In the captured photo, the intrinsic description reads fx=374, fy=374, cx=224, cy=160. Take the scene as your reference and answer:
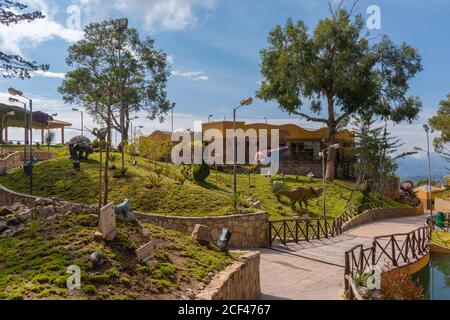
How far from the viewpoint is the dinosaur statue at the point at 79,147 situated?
21.7m

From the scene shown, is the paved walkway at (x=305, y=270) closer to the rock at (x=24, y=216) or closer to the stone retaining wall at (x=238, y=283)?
the stone retaining wall at (x=238, y=283)

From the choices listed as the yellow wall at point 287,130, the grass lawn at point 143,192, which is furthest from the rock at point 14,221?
the yellow wall at point 287,130

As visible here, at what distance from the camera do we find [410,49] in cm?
3422

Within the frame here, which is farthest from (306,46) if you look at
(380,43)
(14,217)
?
(14,217)

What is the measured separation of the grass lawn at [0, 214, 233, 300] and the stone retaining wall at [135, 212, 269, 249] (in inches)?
170

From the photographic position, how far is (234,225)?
47.4 feet

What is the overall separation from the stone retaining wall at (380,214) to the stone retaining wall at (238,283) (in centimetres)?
1336

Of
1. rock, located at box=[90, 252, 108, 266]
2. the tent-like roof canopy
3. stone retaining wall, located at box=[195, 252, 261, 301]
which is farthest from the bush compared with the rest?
the tent-like roof canopy

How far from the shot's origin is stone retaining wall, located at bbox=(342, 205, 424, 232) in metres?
23.3

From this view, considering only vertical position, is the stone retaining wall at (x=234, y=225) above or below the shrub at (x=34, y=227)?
below

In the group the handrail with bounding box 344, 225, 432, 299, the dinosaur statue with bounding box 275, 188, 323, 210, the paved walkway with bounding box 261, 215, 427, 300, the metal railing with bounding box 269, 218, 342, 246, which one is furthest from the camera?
the dinosaur statue with bounding box 275, 188, 323, 210

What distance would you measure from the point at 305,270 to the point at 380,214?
64.7ft

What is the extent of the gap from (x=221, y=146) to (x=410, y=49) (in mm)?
20213

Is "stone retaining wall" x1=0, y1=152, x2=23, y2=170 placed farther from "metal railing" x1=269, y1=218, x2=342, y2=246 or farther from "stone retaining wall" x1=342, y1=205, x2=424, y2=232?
"stone retaining wall" x1=342, y1=205, x2=424, y2=232
